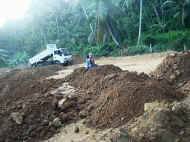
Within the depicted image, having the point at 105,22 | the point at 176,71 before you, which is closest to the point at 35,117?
the point at 176,71

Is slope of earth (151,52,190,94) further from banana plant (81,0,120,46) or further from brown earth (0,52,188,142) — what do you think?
banana plant (81,0,120,46)

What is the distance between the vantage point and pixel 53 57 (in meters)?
38.4

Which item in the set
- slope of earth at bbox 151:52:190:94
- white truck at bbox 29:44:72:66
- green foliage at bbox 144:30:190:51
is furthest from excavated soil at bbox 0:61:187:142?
green foliage at bbox 144:30:190:51

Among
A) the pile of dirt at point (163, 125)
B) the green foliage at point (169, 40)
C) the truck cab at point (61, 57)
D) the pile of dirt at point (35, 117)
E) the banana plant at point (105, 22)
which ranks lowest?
the pile of dirt at point (35, 117)

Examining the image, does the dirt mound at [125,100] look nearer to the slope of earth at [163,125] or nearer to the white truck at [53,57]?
the slope of earth at [163,125]

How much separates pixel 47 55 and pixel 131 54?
8174 mm

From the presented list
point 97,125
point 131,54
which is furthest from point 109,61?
point 97,125

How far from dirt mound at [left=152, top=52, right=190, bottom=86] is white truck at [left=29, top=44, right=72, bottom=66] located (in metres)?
18.3

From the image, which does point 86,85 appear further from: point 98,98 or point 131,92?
point 131,92

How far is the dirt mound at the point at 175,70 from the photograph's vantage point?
17.9 m

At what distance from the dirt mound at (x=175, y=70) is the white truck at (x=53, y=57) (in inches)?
721

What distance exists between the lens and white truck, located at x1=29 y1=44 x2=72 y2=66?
3709 cm

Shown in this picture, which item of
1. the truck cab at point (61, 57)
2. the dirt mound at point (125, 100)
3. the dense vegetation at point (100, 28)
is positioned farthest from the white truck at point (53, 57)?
the dirt mound at point (125, 100)

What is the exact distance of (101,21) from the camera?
41.3 meters
